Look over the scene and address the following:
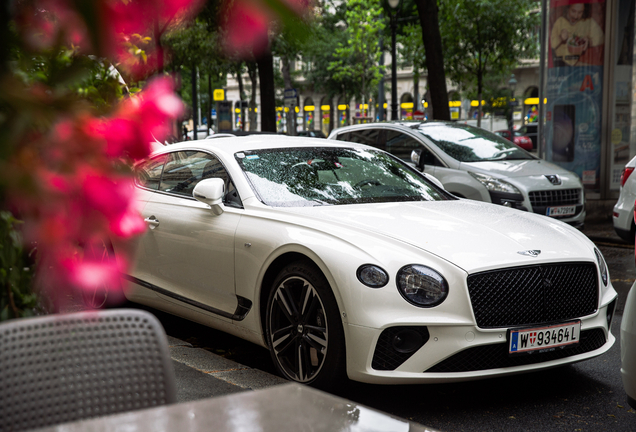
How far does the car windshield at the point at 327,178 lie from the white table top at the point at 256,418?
318cm

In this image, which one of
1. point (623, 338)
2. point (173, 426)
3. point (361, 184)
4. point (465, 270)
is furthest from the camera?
point (361, 184)

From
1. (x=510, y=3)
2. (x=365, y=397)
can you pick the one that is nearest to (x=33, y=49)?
(x=365, y=397)

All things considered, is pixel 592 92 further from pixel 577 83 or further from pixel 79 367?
pixel 79 367

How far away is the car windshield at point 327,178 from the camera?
4.98 m

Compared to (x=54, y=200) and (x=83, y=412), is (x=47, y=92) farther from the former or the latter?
(x=83, y=412)

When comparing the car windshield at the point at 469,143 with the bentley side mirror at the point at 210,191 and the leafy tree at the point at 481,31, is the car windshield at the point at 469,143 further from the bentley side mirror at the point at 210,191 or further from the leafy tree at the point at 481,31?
the leafy tree at the point at 481,31

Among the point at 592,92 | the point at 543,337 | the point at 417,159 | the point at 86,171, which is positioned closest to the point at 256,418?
the point at 86,171

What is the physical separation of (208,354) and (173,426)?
3.37 m

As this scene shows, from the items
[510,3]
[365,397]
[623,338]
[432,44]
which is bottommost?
[365,397]

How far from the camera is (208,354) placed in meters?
4.84

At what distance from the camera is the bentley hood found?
4.00 metres

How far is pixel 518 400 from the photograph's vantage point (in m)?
4.18

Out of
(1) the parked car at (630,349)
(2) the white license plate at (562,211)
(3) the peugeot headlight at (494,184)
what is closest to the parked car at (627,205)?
(2) the white license plate at (562,211)

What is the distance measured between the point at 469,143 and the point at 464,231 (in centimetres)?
655
